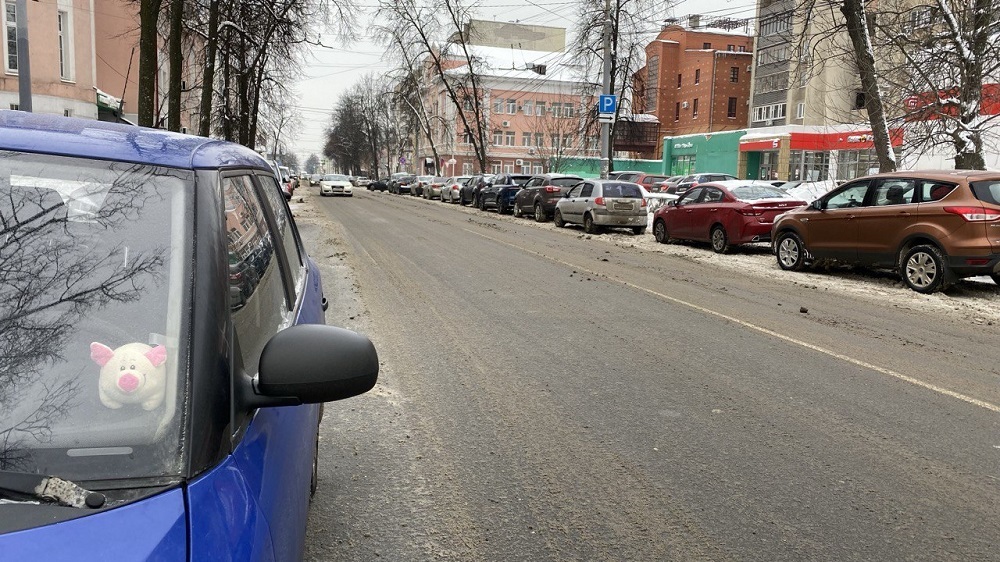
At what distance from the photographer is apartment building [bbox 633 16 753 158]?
6675 cm

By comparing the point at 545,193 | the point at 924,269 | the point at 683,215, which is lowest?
the point at 924,269

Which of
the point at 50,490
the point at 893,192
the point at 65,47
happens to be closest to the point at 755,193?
the point at 893,192

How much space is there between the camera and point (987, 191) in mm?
11023

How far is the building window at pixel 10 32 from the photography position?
26.6 meters

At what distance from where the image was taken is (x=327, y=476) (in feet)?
13.9

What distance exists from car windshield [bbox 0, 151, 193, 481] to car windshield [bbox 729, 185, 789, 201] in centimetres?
1605

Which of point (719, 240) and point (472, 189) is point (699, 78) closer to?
point (472, 189)

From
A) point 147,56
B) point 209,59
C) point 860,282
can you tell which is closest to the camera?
point 860,282

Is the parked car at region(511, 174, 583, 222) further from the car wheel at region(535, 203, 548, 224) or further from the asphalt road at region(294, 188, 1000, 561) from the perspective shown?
the asphalt road at region(294, 188, 1000, 561)

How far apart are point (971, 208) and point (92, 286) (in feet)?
38.9

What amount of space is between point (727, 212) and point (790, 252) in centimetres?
266

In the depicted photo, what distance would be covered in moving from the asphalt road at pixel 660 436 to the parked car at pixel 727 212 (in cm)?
671

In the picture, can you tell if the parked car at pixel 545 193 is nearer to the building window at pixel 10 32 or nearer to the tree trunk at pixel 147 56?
the tree trunk at pixel 147 56

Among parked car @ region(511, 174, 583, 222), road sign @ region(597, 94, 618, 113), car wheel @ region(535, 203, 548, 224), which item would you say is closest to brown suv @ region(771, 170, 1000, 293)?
parked car @ region(511, 174, 583, 222)
